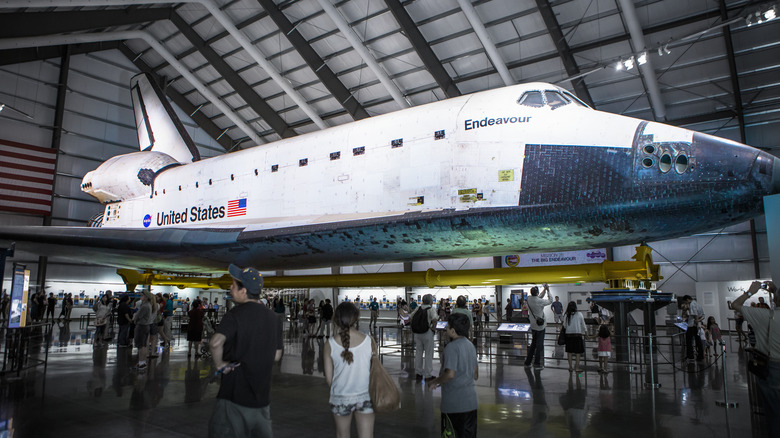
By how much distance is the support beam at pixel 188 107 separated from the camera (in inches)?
898

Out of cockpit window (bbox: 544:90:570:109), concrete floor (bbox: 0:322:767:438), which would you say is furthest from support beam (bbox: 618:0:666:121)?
cockpit window (bbox: 544:90:570:109)

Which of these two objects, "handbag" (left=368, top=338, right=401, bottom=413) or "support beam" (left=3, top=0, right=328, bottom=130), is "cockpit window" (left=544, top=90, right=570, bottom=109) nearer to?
"handbag" (left=368, top=338, right=401, bottom=413)

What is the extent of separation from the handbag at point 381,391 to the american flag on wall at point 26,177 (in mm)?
21310

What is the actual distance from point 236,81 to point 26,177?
894cm

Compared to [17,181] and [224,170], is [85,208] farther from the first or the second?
[224,170]

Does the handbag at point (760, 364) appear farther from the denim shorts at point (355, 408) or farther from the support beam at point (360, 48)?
the support beam at point (360, 48)


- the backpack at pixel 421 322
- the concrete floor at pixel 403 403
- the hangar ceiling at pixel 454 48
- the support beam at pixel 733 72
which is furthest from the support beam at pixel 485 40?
the backpack at pixel 421 322

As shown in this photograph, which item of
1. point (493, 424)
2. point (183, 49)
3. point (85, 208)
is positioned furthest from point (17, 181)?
point (493, 424)

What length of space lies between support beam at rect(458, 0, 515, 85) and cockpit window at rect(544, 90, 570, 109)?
10.2 meters

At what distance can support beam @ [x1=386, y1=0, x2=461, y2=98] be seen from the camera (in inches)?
595

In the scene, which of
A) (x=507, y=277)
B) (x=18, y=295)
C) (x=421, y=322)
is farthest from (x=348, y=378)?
(x=18, y=295)

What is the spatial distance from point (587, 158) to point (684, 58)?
1413cm

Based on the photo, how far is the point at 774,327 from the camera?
10.5ft

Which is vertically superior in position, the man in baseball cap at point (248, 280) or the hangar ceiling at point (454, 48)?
the hangar ceiling at point (454, 48)
